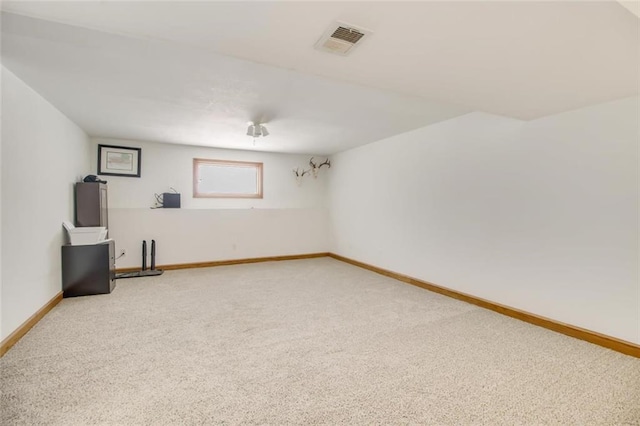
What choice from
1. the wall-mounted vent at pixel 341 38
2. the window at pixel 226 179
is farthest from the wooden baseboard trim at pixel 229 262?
the wall-mounted vent at pixel 341 38

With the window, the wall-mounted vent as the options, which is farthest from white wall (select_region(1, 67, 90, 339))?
the wall-mounted vent

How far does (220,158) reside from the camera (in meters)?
5.70

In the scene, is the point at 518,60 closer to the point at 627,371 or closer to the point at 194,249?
the point at 627,371

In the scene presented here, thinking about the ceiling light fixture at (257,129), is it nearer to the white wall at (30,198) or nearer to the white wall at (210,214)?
the white wall at (210,214)

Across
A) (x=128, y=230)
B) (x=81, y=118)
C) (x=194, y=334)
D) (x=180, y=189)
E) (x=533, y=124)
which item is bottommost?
(x=194, y=334)

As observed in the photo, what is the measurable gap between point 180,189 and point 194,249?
1.10 metres

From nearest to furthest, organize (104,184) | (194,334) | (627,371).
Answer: (627,371)
(194,334)
(104,184)

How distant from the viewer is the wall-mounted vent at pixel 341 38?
1.52 m

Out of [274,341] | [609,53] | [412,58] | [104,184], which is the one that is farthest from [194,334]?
[609,53]

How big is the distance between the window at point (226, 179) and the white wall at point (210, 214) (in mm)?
106

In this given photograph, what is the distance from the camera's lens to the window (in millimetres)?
5617

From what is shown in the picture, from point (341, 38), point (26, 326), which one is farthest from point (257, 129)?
point (26, 326)

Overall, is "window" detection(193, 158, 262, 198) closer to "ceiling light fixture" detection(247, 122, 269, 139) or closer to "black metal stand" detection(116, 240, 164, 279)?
"black metal stand" detection(116, 240, 164, 279)

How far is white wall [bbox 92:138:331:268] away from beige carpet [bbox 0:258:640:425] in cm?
187
